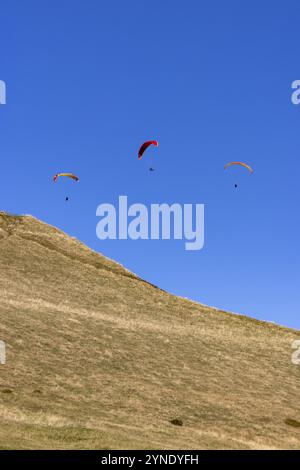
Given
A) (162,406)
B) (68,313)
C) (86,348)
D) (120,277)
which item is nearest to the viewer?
(162,406)

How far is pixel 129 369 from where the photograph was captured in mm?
47656

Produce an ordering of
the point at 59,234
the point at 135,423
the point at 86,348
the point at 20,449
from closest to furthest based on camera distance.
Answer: the point at 20,449
the point at 135,423
the point at 86,348
the point at 59,234

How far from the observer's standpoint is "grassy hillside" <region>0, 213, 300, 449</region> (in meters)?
33.8

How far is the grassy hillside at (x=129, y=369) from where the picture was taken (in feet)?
111

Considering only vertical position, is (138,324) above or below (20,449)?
above

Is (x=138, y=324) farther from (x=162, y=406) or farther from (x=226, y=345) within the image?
(x=162, y=406)

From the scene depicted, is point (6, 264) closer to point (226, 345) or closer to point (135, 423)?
point (226, 345)

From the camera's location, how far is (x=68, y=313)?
196ft
